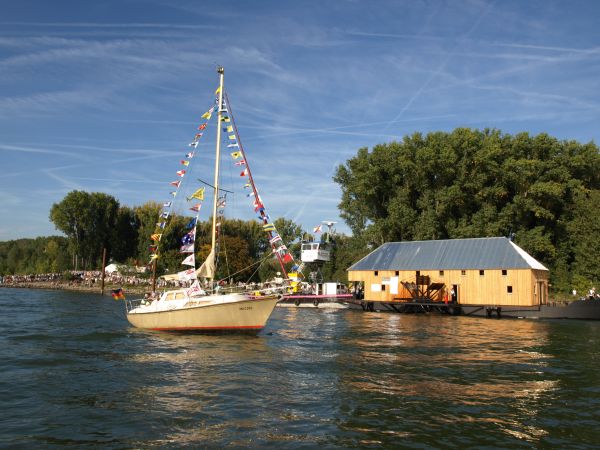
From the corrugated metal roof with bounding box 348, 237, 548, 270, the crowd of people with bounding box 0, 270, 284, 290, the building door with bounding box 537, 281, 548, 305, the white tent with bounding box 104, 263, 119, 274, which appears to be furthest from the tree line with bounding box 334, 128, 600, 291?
the white tent with bounding box 104, 263, 119, 274

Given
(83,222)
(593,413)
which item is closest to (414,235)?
(593,413)

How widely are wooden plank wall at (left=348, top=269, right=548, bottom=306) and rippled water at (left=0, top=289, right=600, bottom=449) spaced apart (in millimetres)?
18601

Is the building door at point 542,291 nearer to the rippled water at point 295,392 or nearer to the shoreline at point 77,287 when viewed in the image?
the rippled water at point 295,392

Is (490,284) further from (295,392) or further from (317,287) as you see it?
(295,392)

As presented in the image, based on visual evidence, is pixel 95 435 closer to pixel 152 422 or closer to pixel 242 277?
pixel 152 422

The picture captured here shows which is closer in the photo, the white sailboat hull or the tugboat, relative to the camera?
the white sailboat hull

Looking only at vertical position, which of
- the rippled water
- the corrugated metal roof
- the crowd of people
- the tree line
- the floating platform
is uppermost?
the tree line

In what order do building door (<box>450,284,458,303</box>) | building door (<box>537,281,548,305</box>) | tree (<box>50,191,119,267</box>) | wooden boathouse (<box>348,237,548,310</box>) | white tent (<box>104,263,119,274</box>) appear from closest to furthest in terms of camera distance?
wooden boathouse (<box>348,237,548,310</box>)
building door (<box>537,281,548,305</box>)
building door (<box>450,284,458,303</box>)
white tent (<box>104,263,119,274</box>)
tree (<box>50,191,119,267</box>)

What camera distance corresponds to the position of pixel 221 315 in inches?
1125

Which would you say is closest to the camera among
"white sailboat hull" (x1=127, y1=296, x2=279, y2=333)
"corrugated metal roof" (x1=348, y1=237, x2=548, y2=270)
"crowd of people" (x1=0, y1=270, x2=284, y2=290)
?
"white sailboat hull" (x1=127, y1=296, x2=279, y2=333)

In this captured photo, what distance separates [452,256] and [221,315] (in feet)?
106

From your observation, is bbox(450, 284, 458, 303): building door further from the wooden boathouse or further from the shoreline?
the shoreline

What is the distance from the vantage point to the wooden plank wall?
155 ft

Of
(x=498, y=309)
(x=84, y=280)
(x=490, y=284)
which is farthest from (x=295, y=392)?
(x=84, y=280)
